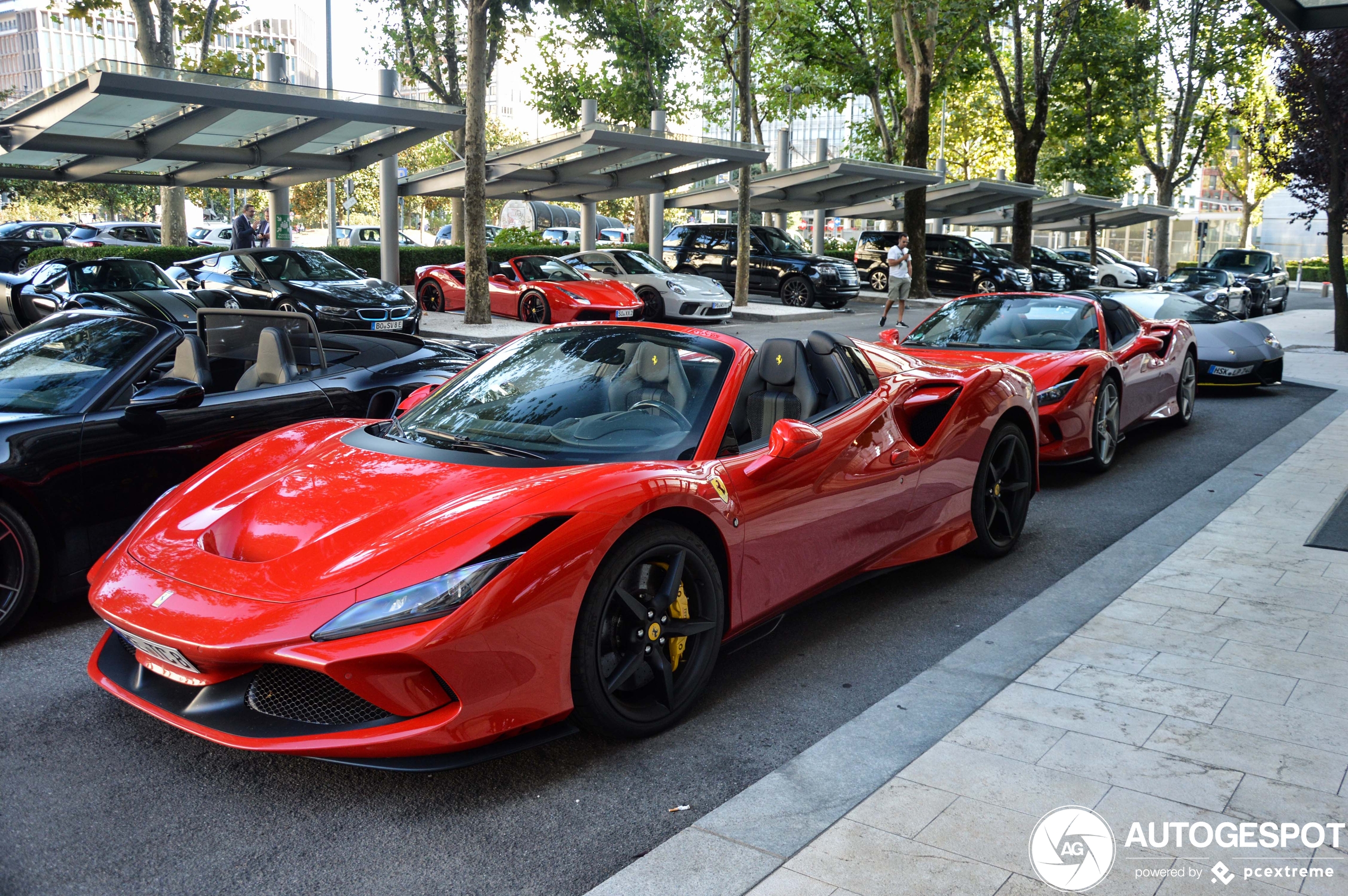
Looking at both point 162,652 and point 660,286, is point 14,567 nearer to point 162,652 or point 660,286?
point 162,652

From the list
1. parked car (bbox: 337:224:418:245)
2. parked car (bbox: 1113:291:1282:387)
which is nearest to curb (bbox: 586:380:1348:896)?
parked car (bbox: 1113:291:1282:387)

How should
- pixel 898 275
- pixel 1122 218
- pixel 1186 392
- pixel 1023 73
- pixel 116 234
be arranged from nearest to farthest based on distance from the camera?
pixel 1186 392 < pixel 898 275 < pixel 1023 73 < pixel 116 234 < pixel 1122 218

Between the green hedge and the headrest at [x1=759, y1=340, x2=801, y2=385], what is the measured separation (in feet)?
58.3

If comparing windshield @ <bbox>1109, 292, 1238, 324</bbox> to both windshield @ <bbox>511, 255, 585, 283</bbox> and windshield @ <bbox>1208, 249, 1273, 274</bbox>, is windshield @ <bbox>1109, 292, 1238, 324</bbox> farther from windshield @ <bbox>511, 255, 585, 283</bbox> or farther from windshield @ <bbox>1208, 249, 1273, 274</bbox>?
windshield @ <bbox>1208, 249, 1273, 274</bbox>

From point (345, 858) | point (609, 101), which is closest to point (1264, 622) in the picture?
point (345, 858)

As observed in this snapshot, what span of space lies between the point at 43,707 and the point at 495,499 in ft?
6.03

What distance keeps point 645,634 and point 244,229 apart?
68.3ft

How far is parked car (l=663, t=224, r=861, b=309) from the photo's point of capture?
2558 cm

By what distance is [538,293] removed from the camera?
1970 cm

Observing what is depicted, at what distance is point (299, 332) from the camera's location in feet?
20.9

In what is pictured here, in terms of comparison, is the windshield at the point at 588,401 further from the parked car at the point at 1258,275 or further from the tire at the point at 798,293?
the parked car at the point at 1258,275

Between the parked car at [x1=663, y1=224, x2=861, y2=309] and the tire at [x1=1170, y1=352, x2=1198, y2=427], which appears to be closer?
the tire at [x1=1170, y1=352, x2=1198, y2=427]

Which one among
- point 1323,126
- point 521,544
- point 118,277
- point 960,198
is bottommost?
point 521,544

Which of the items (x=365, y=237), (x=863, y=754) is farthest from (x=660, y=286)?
(x=365, y=237)
